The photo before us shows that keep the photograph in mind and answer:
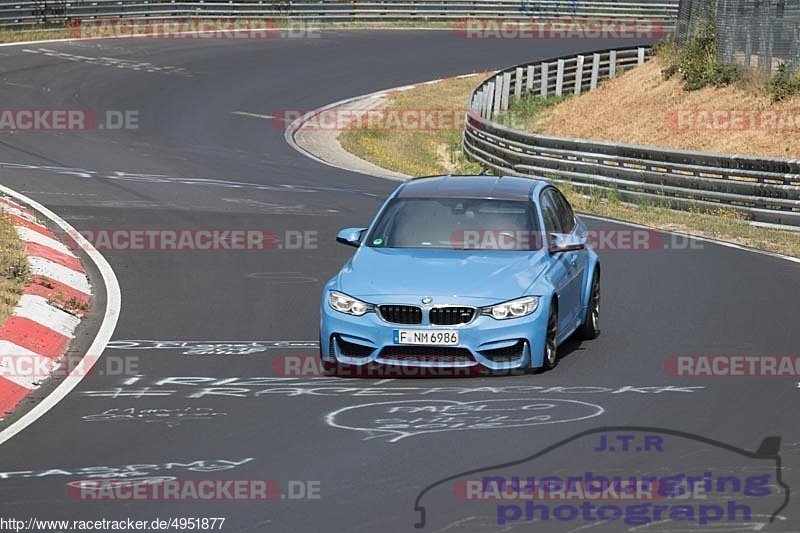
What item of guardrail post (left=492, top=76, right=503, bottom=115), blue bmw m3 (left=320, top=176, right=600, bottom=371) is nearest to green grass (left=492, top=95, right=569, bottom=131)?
guardrail post (left=492, top=76, right=503, bottom=115)

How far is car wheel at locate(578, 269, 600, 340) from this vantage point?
42.3 feet

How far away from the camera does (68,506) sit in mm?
7793

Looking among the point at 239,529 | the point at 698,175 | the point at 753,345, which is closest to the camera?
the point at 239,529

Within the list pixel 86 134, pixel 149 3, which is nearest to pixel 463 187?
pixel 86 134

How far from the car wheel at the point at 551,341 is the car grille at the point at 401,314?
40.5 inches

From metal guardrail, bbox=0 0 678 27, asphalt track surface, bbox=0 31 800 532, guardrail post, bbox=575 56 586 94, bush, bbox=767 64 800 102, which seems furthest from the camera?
metal guardrail, bbox=0 0 678 27

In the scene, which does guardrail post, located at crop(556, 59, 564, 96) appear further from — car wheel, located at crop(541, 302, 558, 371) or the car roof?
car wheel, located at crop(541, 302, 558, 371)

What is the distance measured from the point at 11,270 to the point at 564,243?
19.2 feet

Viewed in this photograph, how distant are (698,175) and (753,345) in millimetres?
11709

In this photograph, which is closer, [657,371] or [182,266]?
[657,371]

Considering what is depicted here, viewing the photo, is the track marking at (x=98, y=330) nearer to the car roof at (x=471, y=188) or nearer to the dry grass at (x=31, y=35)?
the car roof at (x=471, y=188)

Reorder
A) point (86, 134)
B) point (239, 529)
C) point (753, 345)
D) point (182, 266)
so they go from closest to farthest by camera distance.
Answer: point (239, 529) < point (753, 345) < point (182, 266) < point (86, 134)

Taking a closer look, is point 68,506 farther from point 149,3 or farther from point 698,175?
point 149,3

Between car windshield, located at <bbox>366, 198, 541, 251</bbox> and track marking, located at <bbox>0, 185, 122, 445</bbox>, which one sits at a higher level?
car windshield, located at <bbox>366, 198, 541, 251</bbox>
